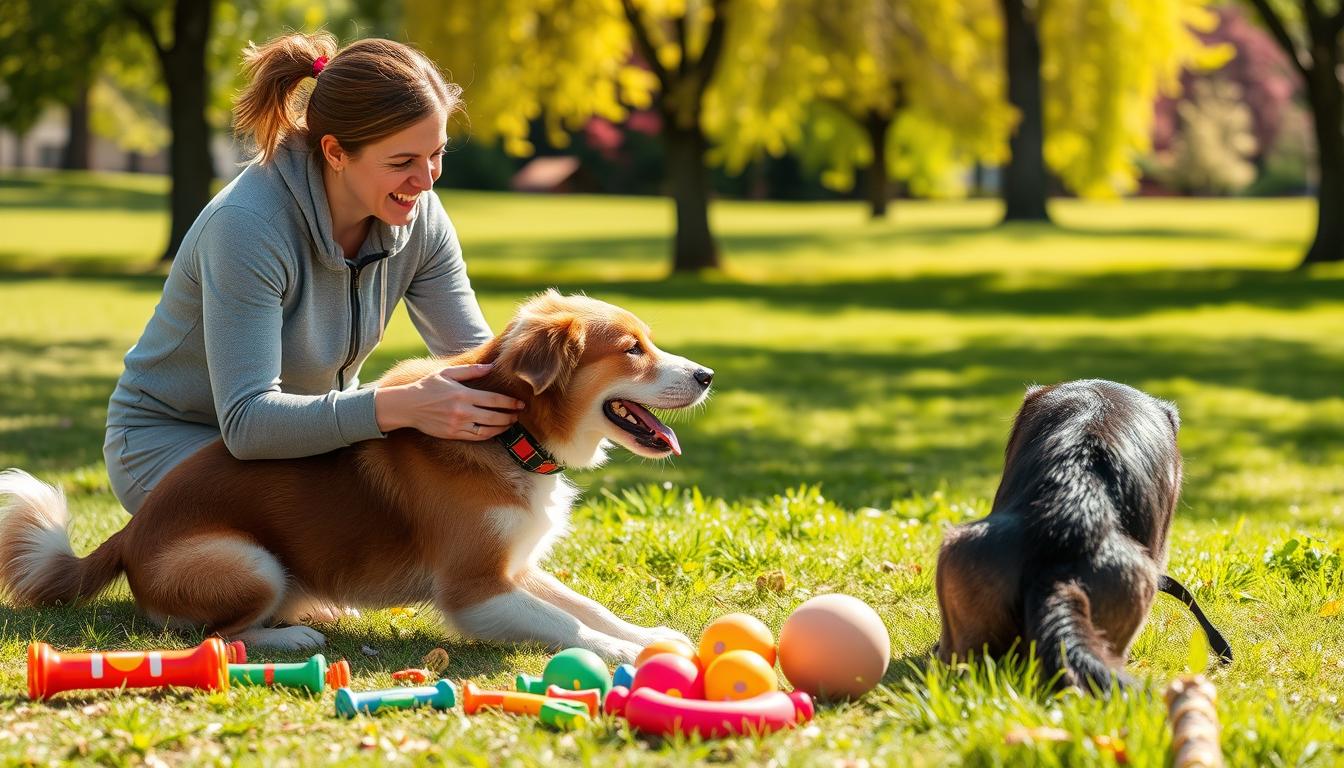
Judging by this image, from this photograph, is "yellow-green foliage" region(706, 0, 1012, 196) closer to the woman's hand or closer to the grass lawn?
the grass lawn

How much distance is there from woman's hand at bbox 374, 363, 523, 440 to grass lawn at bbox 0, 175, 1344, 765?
788 millimetres

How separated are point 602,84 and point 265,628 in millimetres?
21399

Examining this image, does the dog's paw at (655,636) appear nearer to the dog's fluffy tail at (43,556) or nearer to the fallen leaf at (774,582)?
the fallen leaf at (774,582)

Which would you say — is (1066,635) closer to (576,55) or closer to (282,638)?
(282,638)

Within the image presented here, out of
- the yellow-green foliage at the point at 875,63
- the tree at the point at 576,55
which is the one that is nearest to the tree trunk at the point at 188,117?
the tree at the point at 576,55

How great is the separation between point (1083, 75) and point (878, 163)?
48.3 feet

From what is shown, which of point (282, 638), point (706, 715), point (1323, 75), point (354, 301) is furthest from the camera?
point (1323, 75)

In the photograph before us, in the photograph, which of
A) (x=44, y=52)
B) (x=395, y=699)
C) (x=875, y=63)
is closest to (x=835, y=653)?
(x=395, y=699)

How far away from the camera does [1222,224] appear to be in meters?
41.2

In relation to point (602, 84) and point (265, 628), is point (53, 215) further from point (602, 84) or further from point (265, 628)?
point (265, 628)

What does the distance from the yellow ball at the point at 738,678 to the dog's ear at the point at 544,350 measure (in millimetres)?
1161

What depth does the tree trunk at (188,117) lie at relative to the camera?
24.8 m

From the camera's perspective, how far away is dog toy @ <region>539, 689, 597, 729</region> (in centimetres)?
384

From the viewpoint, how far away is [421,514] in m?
4.88
